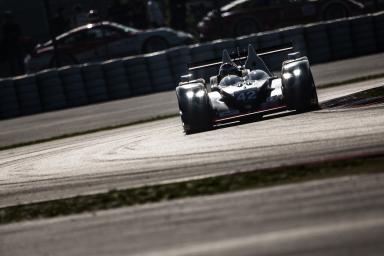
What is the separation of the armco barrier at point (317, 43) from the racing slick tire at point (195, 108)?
981 cm

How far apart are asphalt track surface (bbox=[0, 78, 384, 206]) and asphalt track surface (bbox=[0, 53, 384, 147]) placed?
3832 mm

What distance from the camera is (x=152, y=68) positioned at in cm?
2417

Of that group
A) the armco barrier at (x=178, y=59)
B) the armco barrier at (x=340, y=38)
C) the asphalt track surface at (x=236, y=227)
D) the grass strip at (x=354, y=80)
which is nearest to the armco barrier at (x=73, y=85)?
the armco barrier at (x=178, y=59)

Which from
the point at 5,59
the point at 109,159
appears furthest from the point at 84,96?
the point at 109,159

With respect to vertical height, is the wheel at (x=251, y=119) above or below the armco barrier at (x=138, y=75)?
below

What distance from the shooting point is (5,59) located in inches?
1212

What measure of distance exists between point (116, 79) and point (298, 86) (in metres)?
11.3

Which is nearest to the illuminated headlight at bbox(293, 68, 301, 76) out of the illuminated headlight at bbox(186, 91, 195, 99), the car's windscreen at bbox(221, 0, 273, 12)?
the illuminated headlight at bbox(186, 91, 195, 99)

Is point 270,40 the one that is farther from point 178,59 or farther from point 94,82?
point 94,82

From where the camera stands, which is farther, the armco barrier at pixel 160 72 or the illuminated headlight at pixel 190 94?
the armco barrier at pixel 160 72

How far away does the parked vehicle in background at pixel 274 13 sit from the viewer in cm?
2723

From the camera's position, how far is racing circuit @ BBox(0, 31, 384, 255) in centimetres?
706

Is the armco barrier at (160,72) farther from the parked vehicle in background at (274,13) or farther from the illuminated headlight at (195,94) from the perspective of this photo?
the illuminated headlight at (195,94)

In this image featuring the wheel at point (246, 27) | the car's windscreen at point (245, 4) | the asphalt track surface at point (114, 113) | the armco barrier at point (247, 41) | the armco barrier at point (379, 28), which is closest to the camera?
the asphalt track surface at point (114, 113)
